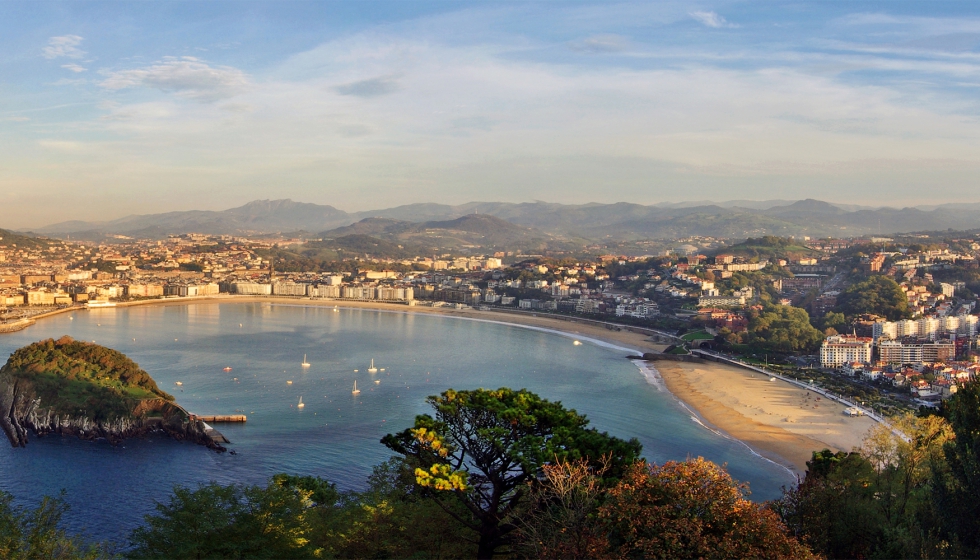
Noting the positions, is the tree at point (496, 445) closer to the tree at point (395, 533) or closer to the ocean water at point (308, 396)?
the tree at point (395, 533)

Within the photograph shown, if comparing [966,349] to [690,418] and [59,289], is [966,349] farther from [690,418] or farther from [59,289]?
[59,289]

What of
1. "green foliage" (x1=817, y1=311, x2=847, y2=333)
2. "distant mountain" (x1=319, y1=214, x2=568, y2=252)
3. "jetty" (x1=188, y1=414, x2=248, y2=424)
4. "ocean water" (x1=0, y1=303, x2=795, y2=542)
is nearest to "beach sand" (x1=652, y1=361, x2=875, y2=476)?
"ocean water" (x1=0, y1=303, x2=795, y2=542)

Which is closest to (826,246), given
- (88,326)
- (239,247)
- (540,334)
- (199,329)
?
(540,334)

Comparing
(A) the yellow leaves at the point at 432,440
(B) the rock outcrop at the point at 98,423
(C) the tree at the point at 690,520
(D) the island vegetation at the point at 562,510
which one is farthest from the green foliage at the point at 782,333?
(C) the tree at the point at 690,520

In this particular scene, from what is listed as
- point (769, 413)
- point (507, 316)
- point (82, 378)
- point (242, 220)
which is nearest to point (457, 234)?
point (507, 316)

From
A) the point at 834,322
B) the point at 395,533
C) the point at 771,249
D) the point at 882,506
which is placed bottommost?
the point at 834,322

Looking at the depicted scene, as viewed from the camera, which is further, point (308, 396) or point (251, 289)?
point (251, 289)

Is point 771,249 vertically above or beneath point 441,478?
above

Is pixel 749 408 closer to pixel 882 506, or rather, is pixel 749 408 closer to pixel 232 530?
Answer: pixel 882 506
